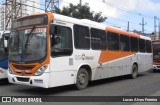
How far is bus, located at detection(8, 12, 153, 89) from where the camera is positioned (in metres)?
10.5

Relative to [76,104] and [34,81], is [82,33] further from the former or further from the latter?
[76,104]

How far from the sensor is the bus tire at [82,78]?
39.7 feet

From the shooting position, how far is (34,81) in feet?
34.3

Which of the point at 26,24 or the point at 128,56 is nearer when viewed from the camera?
the point at 26,24

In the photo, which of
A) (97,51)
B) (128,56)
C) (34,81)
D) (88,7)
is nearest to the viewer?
(34,81)

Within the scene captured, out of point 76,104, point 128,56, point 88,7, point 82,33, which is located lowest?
point 76,104

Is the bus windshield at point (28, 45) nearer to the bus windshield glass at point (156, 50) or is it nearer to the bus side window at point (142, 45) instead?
the bus side window at point (142, 45)

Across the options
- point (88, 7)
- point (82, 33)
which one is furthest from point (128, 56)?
point (88, 7)

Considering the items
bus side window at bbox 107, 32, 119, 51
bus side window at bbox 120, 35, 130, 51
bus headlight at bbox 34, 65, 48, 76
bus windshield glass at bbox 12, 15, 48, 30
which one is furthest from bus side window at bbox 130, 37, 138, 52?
bus headlight at bbox 34, 65, 48, 76

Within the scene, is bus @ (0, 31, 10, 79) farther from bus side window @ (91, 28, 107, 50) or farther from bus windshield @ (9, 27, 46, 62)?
bus side window @ (91, 28, 107, 50)

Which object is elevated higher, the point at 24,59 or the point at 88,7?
the point at 88,7

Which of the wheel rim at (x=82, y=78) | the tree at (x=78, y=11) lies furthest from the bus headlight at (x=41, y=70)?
the tree at (x=78, y=11)

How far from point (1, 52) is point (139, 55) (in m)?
8.80

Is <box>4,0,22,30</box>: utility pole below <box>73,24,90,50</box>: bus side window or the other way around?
the other way around
